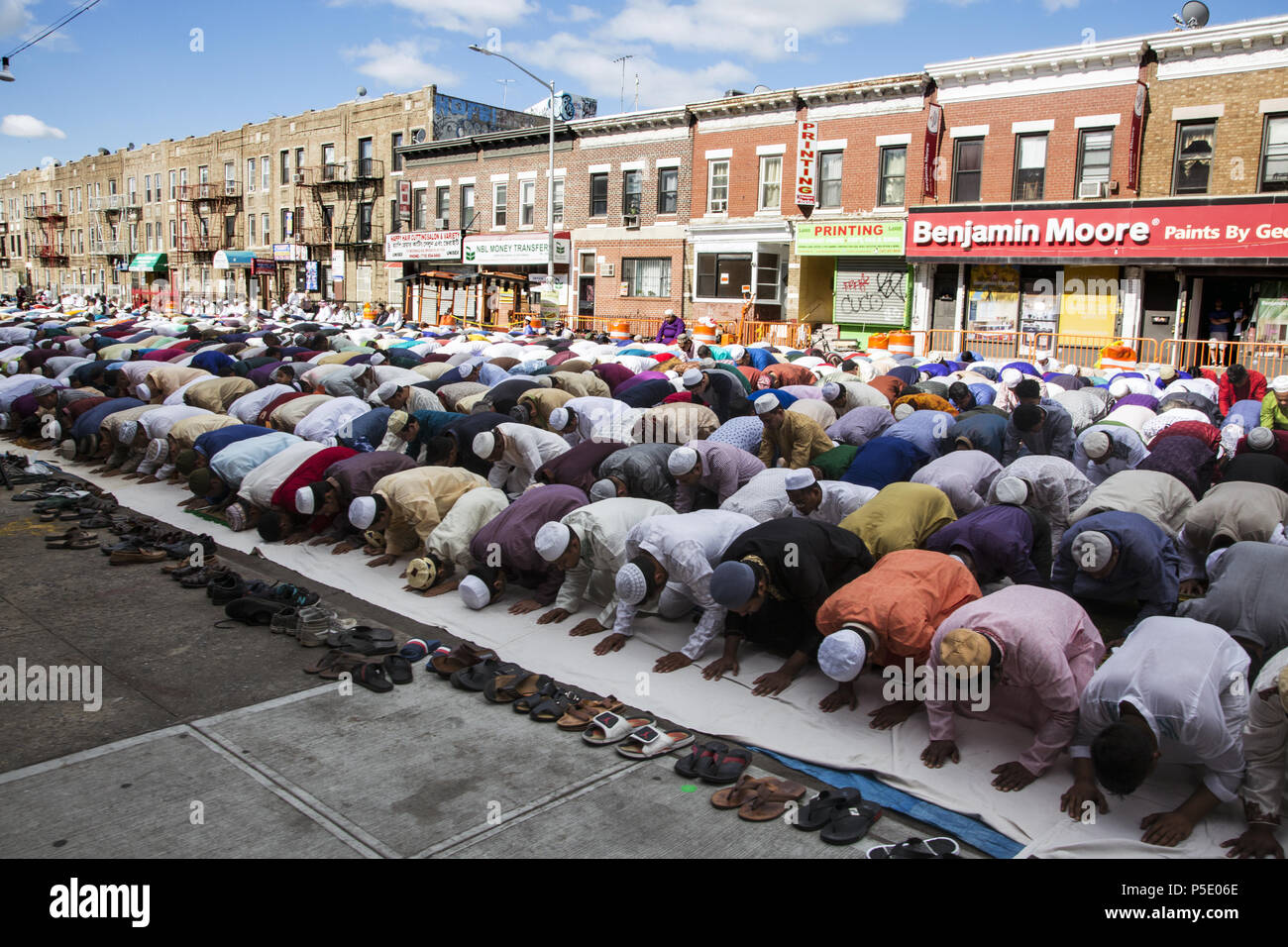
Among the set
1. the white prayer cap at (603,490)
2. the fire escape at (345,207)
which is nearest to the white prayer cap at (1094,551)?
the white prayer cap at (603,490)

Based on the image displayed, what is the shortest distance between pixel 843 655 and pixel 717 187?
26.6 meters

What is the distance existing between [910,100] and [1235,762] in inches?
954

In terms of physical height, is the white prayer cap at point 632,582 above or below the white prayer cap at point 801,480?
below

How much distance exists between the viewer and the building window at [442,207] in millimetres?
39781

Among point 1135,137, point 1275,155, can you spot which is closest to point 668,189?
point 1135,137

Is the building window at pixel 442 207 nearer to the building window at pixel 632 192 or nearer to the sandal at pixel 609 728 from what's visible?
the building window at pixel 632 192

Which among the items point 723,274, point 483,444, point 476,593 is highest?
point 723,274

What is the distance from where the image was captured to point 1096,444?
28.8ft

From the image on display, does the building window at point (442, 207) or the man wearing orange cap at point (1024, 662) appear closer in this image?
the man wearing orange cap at point (1024, 662)

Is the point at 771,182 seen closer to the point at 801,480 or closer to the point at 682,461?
the point at 682,461

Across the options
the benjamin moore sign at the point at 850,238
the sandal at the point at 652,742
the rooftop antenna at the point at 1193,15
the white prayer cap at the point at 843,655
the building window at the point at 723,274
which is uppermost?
the rooftop antenna at the point at 1193,15

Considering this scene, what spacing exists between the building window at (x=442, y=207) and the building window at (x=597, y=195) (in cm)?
888

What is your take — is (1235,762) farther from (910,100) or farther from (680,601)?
(910,100)
